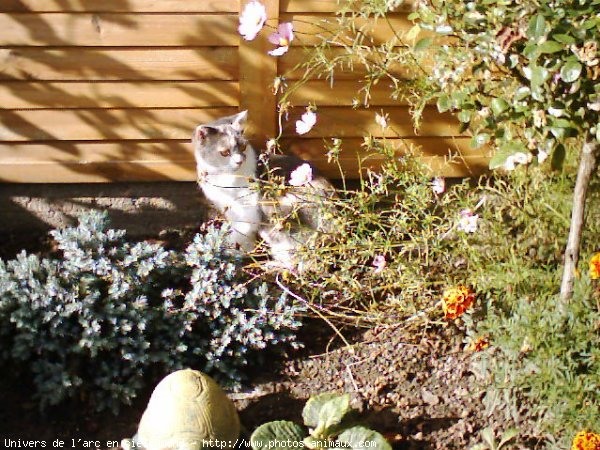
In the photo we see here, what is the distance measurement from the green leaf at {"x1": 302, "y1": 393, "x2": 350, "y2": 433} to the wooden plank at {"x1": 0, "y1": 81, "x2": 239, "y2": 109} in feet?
6.02

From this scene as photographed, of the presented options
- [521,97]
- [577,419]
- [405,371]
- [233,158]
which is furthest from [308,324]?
[521,97]

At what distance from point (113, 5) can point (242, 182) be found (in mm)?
1078

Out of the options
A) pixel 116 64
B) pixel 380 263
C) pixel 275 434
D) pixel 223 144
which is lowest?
pixel 275 434

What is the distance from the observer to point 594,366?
2947 mm

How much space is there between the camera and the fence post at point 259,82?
4125mm

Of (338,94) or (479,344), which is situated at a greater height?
(338,94)

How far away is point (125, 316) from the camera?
3420 mm

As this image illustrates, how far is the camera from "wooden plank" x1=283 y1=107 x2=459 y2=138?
14.3ft

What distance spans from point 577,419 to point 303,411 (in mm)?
1004

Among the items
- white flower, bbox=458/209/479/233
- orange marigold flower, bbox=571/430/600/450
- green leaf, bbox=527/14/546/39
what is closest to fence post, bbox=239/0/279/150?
white flower, bbox=458/209/479/233

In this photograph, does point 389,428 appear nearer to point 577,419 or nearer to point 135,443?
point 577,419

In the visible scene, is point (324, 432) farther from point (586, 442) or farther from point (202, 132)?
point (202, 132)

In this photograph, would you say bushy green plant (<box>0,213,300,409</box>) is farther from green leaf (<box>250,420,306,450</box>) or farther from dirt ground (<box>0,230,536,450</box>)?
green leaf (<box>250,420,306,450</box>)

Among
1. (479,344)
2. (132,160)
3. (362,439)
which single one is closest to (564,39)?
(479,344)
